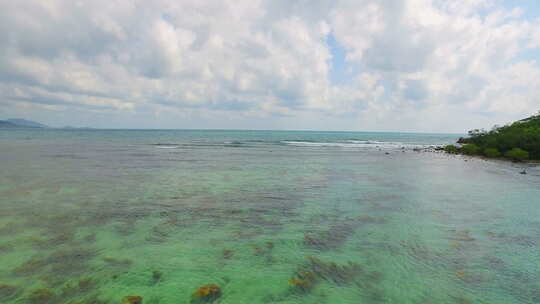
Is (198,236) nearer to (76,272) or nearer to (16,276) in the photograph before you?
(76,272)

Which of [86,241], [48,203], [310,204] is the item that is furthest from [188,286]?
[48,203]

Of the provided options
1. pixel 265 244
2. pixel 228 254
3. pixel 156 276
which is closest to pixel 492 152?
pixel 265 244

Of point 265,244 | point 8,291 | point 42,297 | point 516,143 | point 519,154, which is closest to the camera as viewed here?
point 42,297

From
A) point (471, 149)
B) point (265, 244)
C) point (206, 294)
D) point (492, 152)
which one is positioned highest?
point (471, 149)

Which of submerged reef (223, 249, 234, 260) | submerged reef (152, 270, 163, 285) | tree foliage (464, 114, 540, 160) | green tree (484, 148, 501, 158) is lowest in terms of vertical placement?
submerged reef (152, 270, 163, 285)

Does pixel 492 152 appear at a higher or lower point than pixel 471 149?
lower

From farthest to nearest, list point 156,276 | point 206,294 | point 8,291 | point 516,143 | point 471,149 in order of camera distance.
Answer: point 471,149 → point 516,143 → point 156,276 → point 206,294 → point 8,291

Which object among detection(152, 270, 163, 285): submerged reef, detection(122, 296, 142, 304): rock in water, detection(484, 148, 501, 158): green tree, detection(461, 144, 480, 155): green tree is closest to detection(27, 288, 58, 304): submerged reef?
detection(122, 296, 142, 304): rock in water

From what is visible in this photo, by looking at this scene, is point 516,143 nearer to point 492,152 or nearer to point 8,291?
point 492,152

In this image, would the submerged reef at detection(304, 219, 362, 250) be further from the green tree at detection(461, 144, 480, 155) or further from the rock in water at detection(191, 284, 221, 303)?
the green tree at detection(461, 144, 480, 155)
